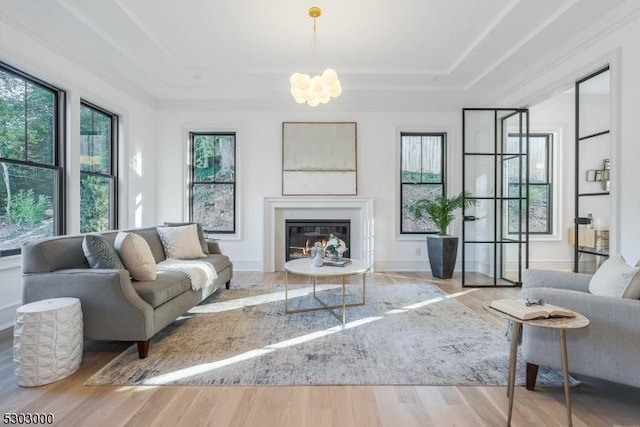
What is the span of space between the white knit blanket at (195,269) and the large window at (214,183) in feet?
6.59

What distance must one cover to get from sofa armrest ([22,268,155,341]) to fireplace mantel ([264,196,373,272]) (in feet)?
10.5

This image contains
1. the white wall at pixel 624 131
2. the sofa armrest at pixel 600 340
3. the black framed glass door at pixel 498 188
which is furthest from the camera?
the black framed glass door at pixel 498 188

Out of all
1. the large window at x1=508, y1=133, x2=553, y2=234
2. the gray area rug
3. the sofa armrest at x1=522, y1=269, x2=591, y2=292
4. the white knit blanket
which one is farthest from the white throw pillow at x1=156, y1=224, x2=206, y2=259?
the large window at x1=508, y1=133, x2=553, y2=234

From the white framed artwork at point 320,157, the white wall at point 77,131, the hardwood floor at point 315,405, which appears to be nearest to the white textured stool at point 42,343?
the hardwood floor at point 315,405

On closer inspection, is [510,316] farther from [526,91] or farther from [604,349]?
[526,91]

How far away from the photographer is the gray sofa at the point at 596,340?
1714mm

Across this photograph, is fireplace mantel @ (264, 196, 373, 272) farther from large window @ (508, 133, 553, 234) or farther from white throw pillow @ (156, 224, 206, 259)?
large window @ (508, 133, 553, 234)

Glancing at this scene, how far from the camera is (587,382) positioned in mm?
2107

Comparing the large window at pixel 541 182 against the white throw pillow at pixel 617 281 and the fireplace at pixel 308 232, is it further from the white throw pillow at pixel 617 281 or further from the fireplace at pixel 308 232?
the white throw pillow at pixel 617 281

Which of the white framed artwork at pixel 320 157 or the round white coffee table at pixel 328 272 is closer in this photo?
the round white coffee table at pixel 328 272

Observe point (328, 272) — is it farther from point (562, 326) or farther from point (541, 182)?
point (541, 182)

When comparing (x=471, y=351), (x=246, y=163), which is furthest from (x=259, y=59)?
(x=471, y=351)

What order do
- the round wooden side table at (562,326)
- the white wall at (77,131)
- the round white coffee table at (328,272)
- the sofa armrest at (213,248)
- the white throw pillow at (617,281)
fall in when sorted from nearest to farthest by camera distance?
1. the round wooden side table at (562,326)
2. the white throw pillow at (617,281)
3. the white wall at (77,131)
4. the round white coffee table at (328,272)
5. the sofa armrest at (213,248)

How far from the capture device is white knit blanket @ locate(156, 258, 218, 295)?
321 cm
